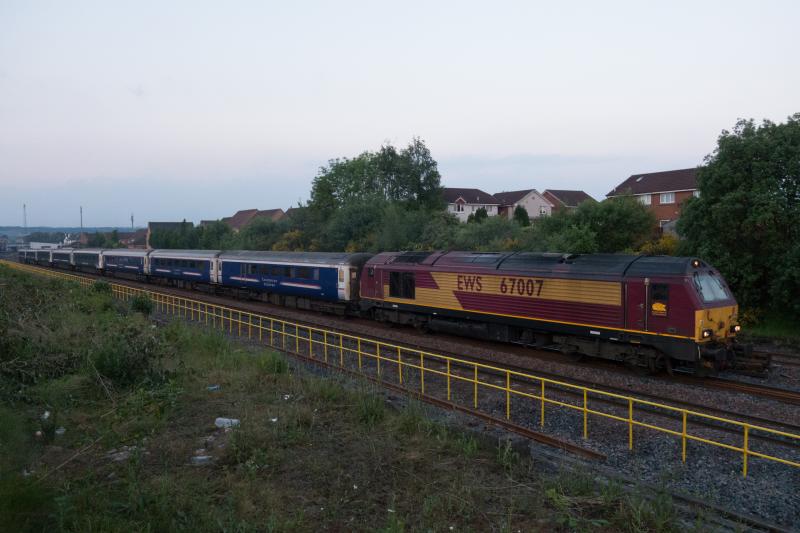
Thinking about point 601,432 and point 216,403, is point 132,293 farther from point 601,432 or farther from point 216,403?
point 601,432

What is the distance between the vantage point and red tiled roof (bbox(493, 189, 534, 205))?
7806 centimetres

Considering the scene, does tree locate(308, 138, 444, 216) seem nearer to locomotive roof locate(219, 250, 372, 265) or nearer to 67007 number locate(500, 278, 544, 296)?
locomotive roof locate(219, 250, 372, 265)

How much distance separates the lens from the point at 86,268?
53.6m

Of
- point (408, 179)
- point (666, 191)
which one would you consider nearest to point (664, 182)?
point (666, 191)

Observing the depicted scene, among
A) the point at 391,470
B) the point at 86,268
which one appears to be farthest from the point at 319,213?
the point at 391,470

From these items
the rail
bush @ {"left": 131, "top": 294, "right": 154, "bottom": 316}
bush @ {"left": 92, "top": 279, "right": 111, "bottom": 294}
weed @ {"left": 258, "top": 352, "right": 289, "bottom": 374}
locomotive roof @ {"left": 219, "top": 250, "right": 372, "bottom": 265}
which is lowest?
the rail

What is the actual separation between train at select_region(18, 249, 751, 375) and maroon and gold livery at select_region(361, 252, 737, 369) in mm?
29

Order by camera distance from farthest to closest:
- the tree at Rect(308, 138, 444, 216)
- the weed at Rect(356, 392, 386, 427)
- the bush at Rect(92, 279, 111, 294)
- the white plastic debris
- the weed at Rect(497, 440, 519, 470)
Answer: the tree at Rect(308, 138, 444, 216) → the bush at Rect(92, 279, 111, 294) → the weed at Rect(356, 392, 386, 427) → the white plastic debris → the weed at Rect(497, 440, 519, 470)

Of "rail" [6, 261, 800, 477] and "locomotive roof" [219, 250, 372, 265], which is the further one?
"locomotive roof" [219, 250, 372, 265]

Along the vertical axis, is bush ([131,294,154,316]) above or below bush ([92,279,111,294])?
below

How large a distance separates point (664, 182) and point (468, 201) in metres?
31.0

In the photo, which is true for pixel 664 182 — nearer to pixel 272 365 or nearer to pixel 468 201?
pixel 468 201

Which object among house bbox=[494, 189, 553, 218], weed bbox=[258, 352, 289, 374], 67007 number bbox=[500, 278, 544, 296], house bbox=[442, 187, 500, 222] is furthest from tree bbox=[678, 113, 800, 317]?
house bbox=[494, 189, 553, 218]

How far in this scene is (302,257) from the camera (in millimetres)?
28578
